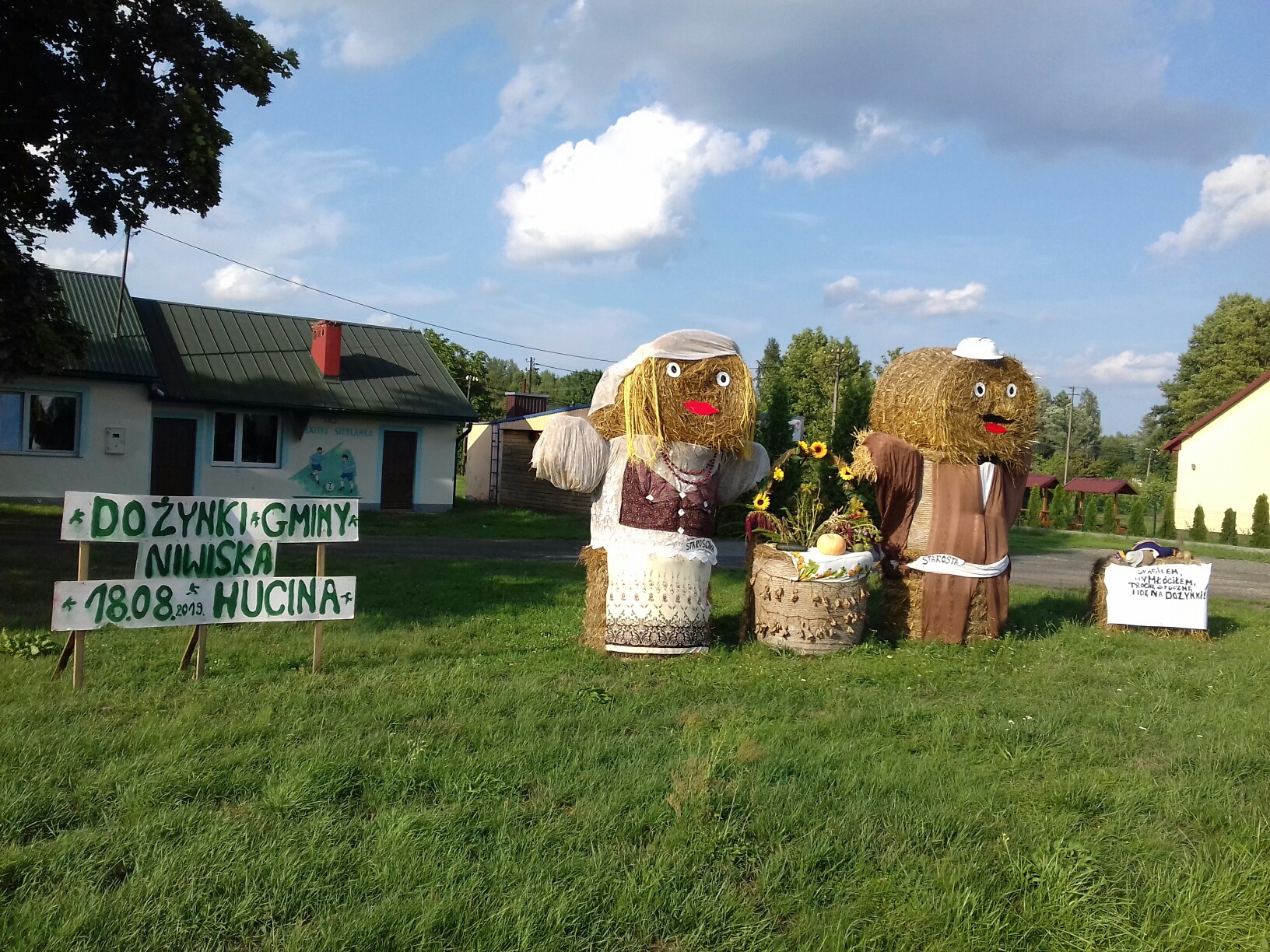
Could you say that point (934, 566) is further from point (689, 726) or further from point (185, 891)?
point (185, 891)

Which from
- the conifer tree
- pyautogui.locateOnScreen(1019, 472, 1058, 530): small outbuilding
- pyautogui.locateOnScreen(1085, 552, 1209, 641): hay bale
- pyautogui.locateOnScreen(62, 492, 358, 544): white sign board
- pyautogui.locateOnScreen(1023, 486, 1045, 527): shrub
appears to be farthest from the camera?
pyautogui.locateOnScreen(1023, 486, 1045, 527): shrub

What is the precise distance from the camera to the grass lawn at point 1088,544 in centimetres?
2306

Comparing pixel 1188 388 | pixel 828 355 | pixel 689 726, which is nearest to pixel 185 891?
pixel 689 726

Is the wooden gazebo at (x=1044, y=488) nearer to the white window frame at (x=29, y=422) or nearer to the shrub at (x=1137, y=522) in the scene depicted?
the shrub at (x=1137, y=522)

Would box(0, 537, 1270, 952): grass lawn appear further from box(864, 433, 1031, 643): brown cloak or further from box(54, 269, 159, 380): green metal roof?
box(54, 269, 159, 380): green metal roof

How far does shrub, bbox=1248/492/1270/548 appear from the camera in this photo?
2989cm

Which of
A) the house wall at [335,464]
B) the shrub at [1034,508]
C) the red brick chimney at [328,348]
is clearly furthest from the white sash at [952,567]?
the shrub at [1034,508]

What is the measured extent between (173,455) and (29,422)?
97.5 inches

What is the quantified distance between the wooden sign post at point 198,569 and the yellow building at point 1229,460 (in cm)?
3451

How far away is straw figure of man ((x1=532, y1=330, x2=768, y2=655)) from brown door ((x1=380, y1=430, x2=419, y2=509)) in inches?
571

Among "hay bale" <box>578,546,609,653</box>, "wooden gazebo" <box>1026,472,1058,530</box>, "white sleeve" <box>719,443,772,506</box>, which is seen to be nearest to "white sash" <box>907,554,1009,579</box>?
"white sleeve" <box>719,443,772,506</box>

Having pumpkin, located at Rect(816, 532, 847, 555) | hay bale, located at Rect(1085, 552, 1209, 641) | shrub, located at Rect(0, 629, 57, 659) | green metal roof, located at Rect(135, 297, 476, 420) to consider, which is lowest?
shrub, located at Rect(0, 629, 57, 659)

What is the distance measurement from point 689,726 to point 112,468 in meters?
16.5

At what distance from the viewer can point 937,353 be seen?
8.38m
